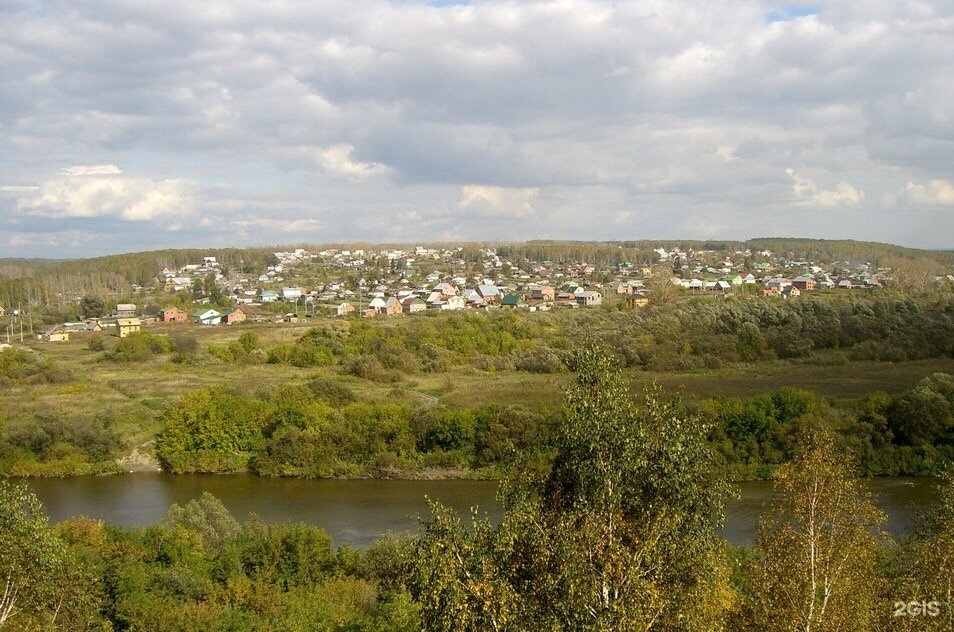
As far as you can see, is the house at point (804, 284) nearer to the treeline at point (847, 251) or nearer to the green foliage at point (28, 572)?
the treeline at point (847, 251)

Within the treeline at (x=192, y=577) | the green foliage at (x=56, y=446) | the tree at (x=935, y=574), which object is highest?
the tree at (x=935, y=574)

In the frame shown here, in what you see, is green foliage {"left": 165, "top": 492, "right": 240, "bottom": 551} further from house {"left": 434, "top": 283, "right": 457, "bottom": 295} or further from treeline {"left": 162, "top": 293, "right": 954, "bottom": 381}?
house {"left": 434, "top": 283, "right": 457, "bottom": 295}

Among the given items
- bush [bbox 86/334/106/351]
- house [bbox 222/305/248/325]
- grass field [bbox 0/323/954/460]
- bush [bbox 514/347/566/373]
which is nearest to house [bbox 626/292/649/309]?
bush [bbox 514/347/566/373]

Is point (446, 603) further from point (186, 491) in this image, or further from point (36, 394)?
point (36, 394)

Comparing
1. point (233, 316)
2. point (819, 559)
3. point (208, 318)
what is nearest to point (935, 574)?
point (819, 559)

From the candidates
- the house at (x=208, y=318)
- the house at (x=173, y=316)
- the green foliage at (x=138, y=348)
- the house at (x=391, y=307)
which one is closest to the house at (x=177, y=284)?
the house at (x=173, y=316)

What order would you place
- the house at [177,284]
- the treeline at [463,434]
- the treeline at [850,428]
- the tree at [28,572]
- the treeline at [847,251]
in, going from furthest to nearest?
the treeline at [847,251], the house at [177,284], the treeline at [463,434], the treeline at [850,428], the tree at [28,572]
